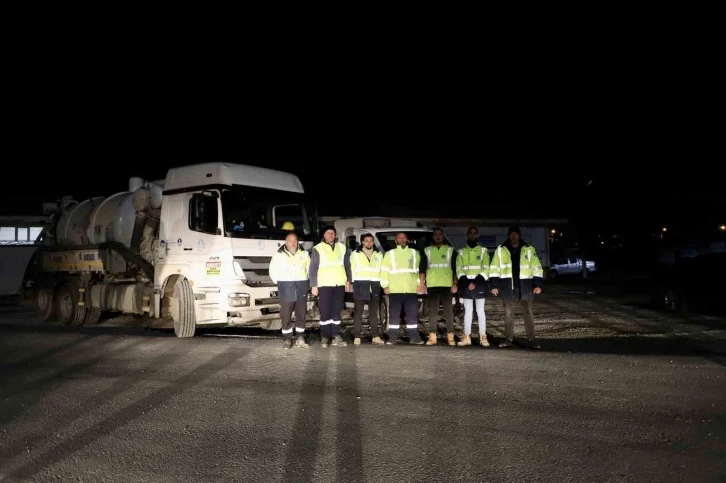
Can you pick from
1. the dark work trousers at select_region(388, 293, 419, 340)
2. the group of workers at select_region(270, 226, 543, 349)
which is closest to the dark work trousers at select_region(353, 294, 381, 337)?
the group of workers at select_region(270, 226, 543, 349)

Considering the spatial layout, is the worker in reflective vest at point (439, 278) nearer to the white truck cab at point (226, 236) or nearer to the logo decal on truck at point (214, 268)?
the white truck cab at point (226, 236)

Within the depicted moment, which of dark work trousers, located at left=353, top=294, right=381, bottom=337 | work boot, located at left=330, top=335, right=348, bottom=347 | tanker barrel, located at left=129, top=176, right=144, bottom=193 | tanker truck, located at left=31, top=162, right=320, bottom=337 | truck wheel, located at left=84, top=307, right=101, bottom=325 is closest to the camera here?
work boot, located at left=330, top=335, right=348, bottom=347

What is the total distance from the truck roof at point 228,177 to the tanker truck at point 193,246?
0.02 metres

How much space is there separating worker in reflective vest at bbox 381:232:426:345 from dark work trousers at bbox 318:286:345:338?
0.80 meters

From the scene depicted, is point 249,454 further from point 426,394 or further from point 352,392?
point 426,394

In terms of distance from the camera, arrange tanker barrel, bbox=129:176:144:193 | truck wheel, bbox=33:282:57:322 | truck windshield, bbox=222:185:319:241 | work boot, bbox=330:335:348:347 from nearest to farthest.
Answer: work boot, bbox=330:335:348:347 < truck windshield, bbox=222:185:319:241 < tanker barrel, bbox=129:176:144:193 < truck wheel, bbox=33:282:57:322

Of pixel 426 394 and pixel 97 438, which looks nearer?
pixel 97 438

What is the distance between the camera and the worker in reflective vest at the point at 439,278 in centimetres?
912

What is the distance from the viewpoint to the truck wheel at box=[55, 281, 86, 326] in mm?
13297

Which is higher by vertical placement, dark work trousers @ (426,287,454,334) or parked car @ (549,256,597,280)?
parked car @ (549,256,597,280)

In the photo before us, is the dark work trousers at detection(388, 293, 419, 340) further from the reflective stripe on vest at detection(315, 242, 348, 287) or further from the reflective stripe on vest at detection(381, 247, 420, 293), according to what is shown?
the reflective stripe on vest at detection(315, 242, 348, 287)

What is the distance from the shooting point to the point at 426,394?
595cm

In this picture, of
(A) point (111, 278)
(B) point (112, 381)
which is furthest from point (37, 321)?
(B) point (112, 381)

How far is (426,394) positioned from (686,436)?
8.03 ft
